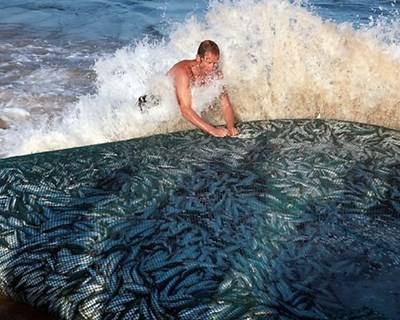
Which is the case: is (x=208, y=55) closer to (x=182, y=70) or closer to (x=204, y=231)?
(x=182, y=70)

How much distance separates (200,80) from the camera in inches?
238

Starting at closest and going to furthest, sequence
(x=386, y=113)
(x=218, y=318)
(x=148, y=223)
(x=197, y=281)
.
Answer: (x=218, y=318) → (x=197, y=281) → (x=148, y=223) → (x=386, y=113)

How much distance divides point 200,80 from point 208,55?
0.51 meters

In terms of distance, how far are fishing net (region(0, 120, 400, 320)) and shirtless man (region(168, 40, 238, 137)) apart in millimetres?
456

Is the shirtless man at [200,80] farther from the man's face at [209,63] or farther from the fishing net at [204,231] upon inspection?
the fishing net at [204,231]


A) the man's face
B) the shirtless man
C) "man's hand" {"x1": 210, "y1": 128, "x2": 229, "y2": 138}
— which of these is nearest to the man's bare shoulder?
the shirtless man

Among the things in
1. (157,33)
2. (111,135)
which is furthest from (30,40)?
(111,135)

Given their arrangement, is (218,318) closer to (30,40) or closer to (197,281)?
(197,281)

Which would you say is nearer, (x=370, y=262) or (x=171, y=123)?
(x=370, y=262)

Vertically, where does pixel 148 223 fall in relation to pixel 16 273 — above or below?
above

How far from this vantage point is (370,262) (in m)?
3.33

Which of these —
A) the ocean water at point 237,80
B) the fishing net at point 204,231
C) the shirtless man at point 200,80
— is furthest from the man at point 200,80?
the fishing net at point 204,231

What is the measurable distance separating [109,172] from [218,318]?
1.92 m

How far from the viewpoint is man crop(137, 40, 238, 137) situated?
5.51 meters
